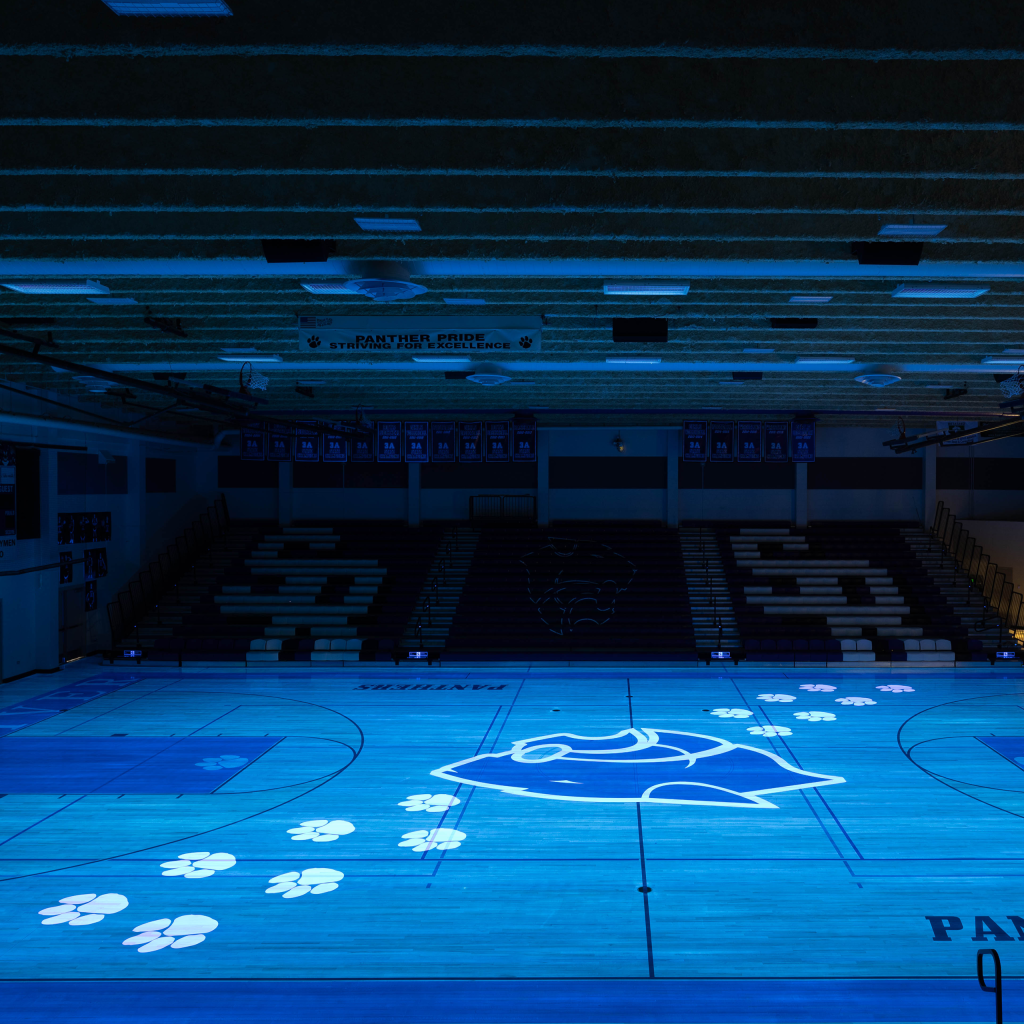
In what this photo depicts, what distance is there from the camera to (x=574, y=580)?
20562 millimetres

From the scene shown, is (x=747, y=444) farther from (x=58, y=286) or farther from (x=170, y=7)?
(x=170, y=7)

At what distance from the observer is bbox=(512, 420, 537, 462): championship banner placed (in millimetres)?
18172

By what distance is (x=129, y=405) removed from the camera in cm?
1789

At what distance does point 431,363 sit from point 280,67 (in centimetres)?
781

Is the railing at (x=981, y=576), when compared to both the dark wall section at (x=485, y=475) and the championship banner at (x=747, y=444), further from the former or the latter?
the dark wall section at (x=485, y=475)

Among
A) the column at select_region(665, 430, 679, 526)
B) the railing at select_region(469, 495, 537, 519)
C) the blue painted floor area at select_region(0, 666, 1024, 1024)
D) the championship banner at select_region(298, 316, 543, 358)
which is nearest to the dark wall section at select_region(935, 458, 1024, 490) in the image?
the column at select_region(665, 430, 679, 526)

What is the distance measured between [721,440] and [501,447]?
473 centimetres

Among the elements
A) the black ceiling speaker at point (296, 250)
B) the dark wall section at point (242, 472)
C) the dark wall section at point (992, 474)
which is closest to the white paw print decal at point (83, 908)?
the black ceiling speaker at point (296, 250)

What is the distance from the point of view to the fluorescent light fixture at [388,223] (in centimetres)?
620

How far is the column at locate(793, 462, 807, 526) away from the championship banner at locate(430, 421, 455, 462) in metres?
10.7

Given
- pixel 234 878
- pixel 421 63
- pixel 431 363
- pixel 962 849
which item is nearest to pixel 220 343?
pixel 431 363

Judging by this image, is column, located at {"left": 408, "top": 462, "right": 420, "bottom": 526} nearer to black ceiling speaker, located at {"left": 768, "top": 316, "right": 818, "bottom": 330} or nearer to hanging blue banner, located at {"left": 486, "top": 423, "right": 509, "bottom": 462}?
hanging blue banner, located at {"left": 486, "top": 423, "right": 509, "bottom": 462}

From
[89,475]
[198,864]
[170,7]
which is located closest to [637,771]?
[198,864]

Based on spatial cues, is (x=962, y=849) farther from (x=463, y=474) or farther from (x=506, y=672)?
(x=463, y=474)
